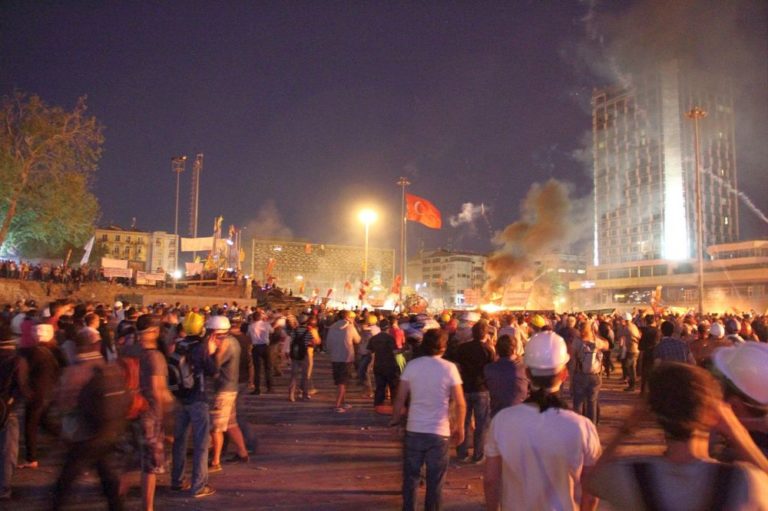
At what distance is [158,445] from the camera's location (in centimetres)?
567

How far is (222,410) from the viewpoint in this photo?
22.9 feet

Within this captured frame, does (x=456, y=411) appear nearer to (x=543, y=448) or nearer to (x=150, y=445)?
(x=543, y=448)

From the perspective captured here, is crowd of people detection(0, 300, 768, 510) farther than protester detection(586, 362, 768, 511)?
Yes

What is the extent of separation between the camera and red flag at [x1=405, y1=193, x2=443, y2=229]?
114ft

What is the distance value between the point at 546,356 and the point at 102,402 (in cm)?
350

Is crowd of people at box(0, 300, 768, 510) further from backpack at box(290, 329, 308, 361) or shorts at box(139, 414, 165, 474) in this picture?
backpack at box(290, 329, 308, 361)

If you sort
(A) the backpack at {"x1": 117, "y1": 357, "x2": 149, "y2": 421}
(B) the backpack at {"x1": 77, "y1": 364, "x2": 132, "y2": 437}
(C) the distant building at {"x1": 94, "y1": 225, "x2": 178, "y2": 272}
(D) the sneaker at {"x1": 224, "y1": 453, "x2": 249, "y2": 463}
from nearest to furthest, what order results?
(B) the backpack at {"x1": 77, "y1": 364, "x2": 132, "y2": 437}, (A) the backpack at {"x1": 117, "y1": 357, "x2": 149, "y2": 421}, (D) the sneaker at {"x1": 224, "y1": 453, "x2": 249, "y2": 463}, (C) the distant building at {"x1": 94, "y1": 225, "x2": 178, "y2": 272}

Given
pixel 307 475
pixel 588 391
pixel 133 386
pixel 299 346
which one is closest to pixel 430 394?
pixel 133 386

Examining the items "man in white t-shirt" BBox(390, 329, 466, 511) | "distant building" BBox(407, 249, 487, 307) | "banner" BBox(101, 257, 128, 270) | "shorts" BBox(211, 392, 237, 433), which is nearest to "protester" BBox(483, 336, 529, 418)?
"man in white t-shirt" BBox(390, 329, 466, 511)

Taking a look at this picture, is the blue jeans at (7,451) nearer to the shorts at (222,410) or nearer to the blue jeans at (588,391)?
the shorts at (222,410)

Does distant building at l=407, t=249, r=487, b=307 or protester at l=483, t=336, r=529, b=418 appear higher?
distant building at l=407, t=249, r=487, b=307

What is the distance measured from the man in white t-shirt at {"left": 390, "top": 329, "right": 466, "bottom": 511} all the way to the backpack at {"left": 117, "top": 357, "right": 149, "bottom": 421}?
7.56 feet

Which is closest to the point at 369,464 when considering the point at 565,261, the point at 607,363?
the point at 607,363

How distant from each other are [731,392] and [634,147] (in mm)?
107173
